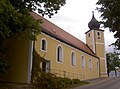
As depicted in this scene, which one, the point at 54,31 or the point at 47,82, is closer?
the point at 47,82

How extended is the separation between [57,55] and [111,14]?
18068 mm

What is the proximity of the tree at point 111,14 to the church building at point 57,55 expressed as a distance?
65.3 inches

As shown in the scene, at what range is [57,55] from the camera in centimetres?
3083

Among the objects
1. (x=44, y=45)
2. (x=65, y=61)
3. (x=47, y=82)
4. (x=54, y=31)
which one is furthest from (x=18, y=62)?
(x=54, y=31)

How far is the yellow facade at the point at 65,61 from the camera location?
28.0 metres

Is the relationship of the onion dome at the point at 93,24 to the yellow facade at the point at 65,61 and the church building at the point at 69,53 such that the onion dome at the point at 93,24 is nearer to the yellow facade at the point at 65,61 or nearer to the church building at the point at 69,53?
the church building at the point at 69,53

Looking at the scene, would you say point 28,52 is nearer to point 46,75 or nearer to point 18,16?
point 46,75

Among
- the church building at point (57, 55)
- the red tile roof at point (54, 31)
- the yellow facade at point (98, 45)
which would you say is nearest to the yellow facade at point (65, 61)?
the church building at point (57, 55)

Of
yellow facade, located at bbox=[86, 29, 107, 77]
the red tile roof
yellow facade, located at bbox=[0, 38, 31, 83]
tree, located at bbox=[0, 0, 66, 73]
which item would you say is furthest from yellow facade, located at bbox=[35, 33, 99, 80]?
tree, located at bbox=[0, 0, 66, 73]

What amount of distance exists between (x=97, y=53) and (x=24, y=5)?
3377 centimetres

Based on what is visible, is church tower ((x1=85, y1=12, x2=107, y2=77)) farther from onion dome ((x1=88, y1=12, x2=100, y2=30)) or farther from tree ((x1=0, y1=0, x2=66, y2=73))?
tree ((x1=0, y1=0, x2=66, y2=73))

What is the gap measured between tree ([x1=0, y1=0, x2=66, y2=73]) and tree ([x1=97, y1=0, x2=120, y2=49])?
196 inches

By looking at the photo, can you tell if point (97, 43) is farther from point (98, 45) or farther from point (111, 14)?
point (111, 14)

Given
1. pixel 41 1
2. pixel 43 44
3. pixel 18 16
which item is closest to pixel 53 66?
pixel 43 44
